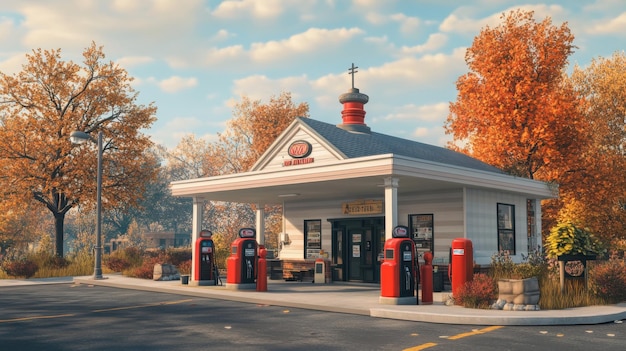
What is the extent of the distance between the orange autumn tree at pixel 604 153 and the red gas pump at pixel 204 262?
18836 millimetres

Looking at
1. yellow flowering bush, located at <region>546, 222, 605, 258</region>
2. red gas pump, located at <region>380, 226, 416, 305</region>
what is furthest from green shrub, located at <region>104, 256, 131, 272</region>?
yellow flowering bush, located at <region>546, 222, 605, 258</region>

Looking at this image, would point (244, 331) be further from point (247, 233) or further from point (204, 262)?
point (204, 262)

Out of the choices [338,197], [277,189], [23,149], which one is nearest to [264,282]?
[277,189]

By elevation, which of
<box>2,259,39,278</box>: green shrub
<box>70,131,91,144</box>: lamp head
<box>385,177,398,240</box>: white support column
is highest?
<box>70,131,91,144</box>: lamp head

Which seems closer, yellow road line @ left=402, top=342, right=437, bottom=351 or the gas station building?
yellow road line @ left=402, top=342, right=437, bottom=351

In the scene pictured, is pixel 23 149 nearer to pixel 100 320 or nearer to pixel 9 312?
pixel 9 312

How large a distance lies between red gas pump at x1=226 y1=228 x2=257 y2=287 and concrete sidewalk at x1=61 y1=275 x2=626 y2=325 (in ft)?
1.92

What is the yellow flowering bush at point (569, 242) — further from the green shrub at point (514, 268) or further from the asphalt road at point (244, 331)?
the asphalt road at point (244, 331)

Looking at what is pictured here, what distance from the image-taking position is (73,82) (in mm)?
31031

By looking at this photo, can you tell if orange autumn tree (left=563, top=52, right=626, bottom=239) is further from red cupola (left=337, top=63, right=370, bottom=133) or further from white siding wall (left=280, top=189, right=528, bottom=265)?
red cupola (left=337, top=63, right=370, bottom=133)

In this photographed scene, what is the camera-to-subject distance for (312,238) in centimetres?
2438

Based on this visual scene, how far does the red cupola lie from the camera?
25359 mm

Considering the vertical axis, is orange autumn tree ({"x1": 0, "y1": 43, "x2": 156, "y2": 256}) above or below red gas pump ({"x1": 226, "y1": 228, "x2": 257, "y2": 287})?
above

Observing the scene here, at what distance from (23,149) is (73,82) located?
4.29 meters
